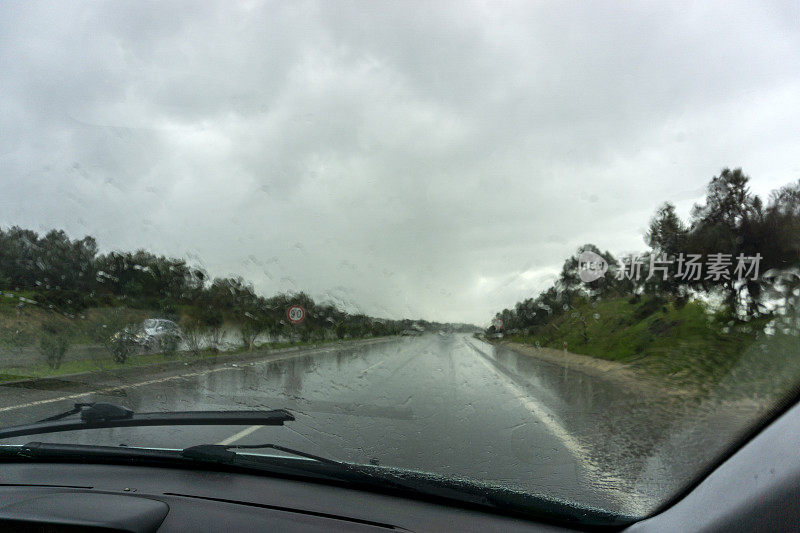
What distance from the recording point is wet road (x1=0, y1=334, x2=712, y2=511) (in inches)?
193

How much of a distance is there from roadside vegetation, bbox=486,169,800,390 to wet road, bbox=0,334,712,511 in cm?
148

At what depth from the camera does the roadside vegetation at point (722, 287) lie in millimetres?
6363

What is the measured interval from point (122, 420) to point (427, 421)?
16.4 feet

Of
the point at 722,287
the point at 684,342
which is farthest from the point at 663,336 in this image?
the point at 722,287

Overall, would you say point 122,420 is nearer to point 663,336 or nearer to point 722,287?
point 722,287

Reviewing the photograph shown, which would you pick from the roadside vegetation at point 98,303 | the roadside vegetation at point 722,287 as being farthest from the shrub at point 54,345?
the roadside vegetation at point 722,287

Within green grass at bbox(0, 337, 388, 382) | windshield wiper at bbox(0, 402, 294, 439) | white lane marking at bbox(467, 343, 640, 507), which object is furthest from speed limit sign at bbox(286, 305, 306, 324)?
windshield wiper at bbox(0, 402, 294, 439)

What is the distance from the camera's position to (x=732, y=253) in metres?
7.75

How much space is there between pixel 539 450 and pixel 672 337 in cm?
786

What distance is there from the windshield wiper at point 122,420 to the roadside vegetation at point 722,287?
390 centimetres

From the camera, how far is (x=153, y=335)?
15656mm

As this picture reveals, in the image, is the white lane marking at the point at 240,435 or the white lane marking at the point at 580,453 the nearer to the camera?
the white lane marking at the point at 580,453

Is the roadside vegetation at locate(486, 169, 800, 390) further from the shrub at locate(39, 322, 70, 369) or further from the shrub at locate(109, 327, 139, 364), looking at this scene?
the shrub at locate(39, 322, 70, 369)

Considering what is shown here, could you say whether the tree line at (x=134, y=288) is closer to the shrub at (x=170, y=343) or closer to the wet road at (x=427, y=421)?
the shrub at (x=170, y=343)
